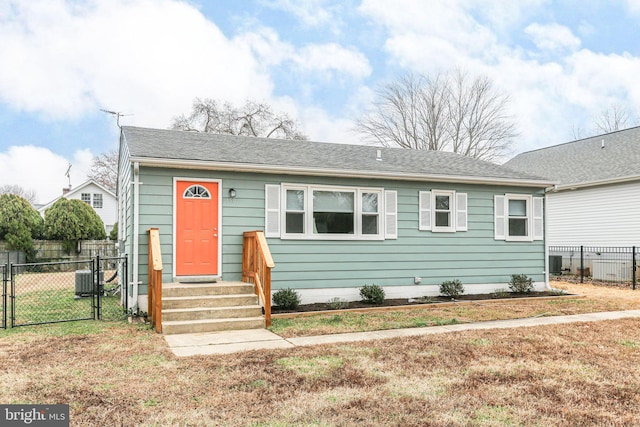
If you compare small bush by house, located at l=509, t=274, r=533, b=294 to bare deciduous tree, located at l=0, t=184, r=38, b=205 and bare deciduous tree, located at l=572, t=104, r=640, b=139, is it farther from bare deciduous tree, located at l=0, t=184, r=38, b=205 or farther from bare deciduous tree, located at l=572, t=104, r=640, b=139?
bare deciduous tree, located at l=0, t=184, r=38, b=205

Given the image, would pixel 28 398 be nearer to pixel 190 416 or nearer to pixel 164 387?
pixel 164 387

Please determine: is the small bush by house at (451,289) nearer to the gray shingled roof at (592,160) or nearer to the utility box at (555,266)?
the utility box at (555,266)

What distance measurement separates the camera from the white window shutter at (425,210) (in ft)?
33.9

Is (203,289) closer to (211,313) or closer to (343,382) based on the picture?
(211,313)

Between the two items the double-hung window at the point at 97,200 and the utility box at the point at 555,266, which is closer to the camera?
the utility box at the point at 555,266

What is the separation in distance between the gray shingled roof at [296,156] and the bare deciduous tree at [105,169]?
25534mm

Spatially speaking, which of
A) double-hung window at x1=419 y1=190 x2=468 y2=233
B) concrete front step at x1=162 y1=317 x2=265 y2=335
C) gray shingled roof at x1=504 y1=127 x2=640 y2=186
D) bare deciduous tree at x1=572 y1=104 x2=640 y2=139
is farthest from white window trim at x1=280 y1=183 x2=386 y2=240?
bare deciduous tree at x1=572 y1=104 x2=640 y2=139

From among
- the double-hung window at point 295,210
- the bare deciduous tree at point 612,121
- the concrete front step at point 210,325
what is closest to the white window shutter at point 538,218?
the double-hung window at point 295,210

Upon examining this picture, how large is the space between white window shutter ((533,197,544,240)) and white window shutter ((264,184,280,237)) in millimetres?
6244

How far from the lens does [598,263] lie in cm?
1491

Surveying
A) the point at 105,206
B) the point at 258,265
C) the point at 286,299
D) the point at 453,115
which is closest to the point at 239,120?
the point at 105,206

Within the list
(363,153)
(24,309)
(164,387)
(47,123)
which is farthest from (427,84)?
(164,387)

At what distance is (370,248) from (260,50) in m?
13.0

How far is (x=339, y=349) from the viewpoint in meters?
5.80
